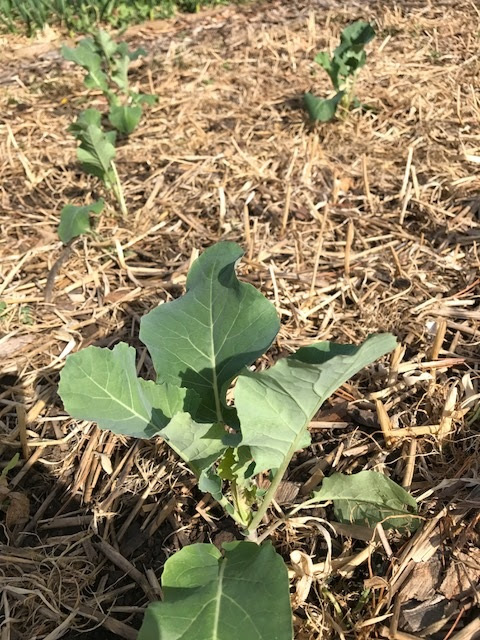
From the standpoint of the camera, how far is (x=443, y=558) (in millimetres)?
1158

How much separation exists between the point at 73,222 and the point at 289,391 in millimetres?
1266

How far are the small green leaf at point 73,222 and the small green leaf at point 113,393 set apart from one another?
963mm

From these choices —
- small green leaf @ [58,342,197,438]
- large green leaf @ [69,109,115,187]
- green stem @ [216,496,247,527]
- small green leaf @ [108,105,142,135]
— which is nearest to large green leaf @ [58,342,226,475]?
small green leaf @ [58,342,197,438]

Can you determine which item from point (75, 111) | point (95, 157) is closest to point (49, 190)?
point (95, 157)

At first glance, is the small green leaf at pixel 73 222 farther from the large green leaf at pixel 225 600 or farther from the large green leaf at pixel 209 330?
the large green leaf at pixel 225 600

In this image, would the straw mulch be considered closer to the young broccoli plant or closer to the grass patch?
the young broccoli plant

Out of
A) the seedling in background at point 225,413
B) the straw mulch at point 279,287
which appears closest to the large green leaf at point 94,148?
the straw mulch at point 279,287

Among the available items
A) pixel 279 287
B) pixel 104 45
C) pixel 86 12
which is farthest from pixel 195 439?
pixel 86 12

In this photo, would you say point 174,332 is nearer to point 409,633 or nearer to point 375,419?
point 375,419

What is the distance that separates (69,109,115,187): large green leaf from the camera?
6.54ft

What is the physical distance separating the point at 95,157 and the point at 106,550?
4.58 feet

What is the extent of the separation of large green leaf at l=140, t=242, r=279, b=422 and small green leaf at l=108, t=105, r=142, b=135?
1519 millimetres

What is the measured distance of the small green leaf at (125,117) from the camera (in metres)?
2.45

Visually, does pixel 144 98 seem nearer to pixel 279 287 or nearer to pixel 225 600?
pixel 279 287
